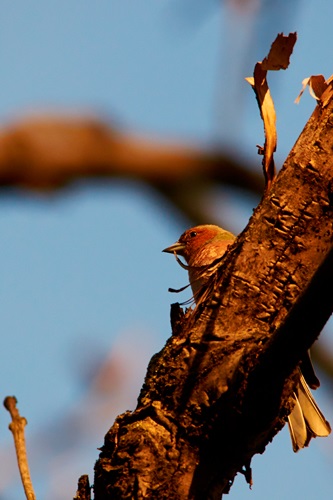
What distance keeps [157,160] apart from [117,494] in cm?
229

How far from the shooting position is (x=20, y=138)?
12.2 feet

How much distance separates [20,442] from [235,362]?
71 cm

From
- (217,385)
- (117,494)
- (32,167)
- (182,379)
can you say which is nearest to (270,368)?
(217,385)

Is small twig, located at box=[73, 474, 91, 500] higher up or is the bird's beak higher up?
the bird's beak

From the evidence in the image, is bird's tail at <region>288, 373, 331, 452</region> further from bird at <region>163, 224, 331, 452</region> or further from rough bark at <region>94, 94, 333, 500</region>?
rough bark at <region>94, 94, 333, 500</region>

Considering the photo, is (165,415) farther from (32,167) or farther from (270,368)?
(32,167)

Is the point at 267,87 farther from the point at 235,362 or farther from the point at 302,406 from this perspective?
the point at 302,406

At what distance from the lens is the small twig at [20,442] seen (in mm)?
2072

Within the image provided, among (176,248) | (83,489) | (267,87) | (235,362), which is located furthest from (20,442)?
(176,248)

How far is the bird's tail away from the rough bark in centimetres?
97

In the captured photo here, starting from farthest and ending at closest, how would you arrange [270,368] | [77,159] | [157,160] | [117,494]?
[157,160] < [77,159] < [117,494] < [270,368]

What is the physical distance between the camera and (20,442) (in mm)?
2266

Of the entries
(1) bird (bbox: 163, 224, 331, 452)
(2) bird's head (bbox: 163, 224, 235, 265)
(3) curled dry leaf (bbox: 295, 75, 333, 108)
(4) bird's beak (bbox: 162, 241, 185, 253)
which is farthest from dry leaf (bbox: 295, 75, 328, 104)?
(4) bird's beak (bbox: 162, 241, 185, 253)

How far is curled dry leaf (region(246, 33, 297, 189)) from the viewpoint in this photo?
255 cm
